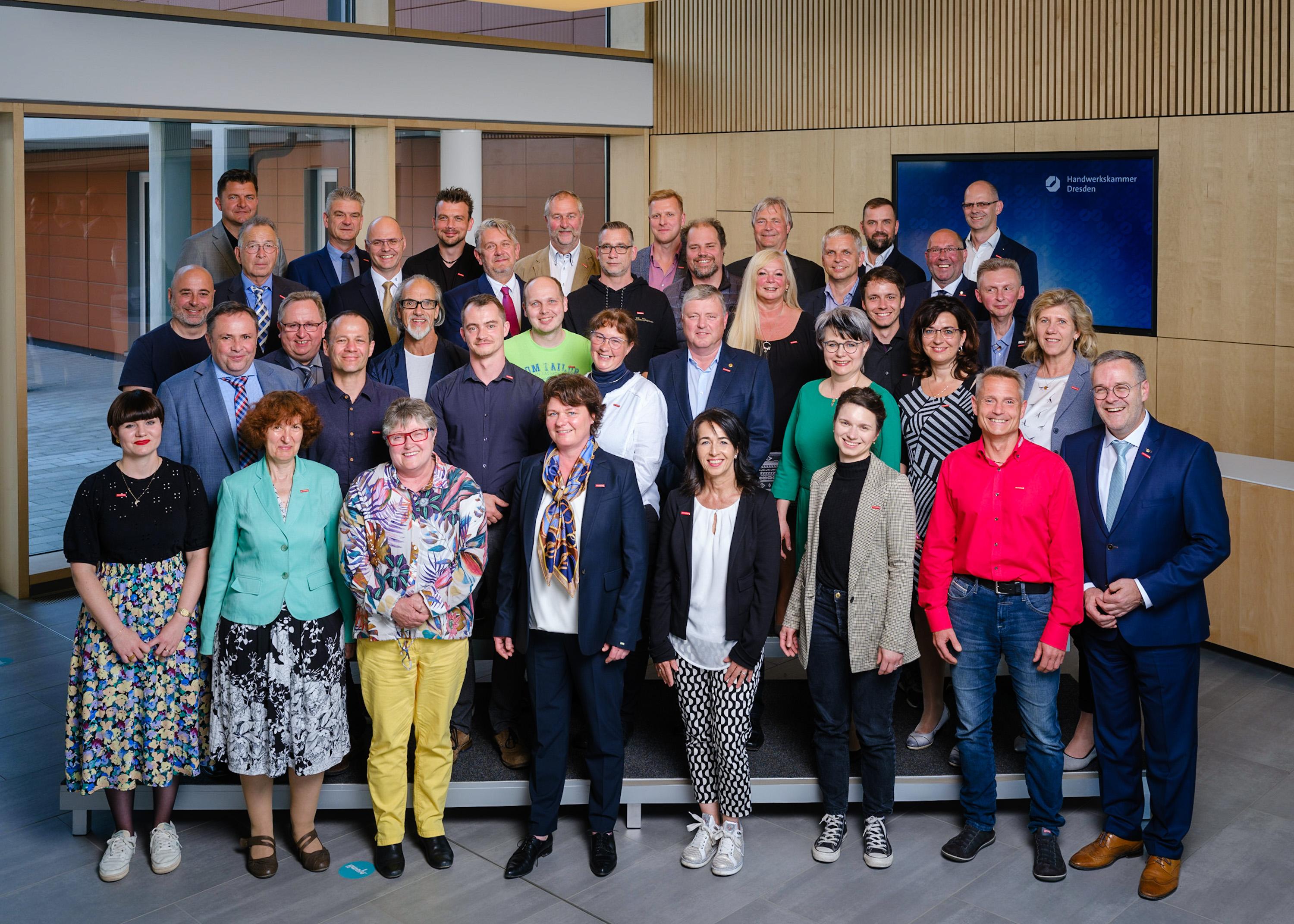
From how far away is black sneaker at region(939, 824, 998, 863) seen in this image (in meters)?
4.50

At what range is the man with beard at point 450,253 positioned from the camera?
6.33 metres

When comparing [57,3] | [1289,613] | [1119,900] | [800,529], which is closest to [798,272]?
[800,529]

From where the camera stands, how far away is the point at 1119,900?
4.25 metres

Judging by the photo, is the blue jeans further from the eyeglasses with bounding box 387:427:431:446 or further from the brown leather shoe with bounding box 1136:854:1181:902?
the eyeglasses with bounding box 387:427:431:446

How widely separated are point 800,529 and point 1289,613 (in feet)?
10.6

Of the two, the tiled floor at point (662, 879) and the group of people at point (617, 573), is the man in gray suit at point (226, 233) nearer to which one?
the group of people at point (617, 573)

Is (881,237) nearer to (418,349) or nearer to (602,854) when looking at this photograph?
(418,349)

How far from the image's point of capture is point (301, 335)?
512cm

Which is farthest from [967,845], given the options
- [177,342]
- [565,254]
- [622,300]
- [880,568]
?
[177,342]

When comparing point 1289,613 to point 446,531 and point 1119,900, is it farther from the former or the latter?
point 446,531

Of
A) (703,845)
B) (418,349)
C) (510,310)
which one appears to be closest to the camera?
(703,845)

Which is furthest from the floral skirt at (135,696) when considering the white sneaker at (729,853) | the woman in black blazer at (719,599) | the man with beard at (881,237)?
the man with beard at (881,237)

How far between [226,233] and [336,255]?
2.21 ft

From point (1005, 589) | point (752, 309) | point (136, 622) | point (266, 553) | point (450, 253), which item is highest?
point (450, 253)
